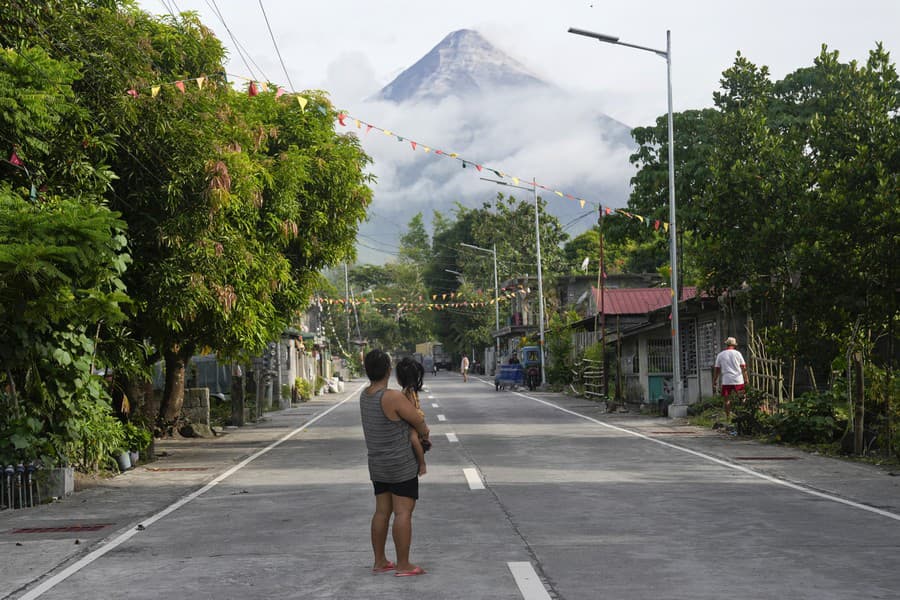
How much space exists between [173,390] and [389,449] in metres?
18.5

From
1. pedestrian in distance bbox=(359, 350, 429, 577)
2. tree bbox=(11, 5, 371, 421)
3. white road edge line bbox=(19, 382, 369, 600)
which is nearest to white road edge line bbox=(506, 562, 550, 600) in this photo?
pedestrian in distance bbox=(359, 350, 429, 577)

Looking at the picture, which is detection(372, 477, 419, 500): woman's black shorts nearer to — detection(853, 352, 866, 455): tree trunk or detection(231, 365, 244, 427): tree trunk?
detection(853, 352, 866, 455): tree trunk

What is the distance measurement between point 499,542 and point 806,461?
9373mm

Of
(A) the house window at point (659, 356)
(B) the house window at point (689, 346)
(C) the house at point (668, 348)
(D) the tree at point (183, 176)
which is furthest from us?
(A) the house window at point (659, 356)

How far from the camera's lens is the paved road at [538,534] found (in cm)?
785

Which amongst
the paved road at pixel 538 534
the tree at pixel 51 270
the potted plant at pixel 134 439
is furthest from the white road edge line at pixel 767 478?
the potted plant at pixel 134 439

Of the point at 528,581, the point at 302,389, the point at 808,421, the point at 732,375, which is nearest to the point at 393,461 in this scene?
the point at 528,581

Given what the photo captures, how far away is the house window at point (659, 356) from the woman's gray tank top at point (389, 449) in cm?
2998

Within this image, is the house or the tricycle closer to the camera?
the house

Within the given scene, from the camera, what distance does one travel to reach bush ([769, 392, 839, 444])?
20.1m

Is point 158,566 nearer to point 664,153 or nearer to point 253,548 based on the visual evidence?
point 253,548

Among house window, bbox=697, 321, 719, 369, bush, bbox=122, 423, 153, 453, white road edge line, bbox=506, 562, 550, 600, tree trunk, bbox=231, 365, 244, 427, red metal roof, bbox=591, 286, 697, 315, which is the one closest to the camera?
white road edge line, bbox=506, 562, 550, 600

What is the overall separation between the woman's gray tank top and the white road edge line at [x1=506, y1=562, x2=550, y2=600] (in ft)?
3.58

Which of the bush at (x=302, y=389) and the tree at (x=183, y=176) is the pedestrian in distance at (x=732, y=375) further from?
the bush at (x=302, y=389)
